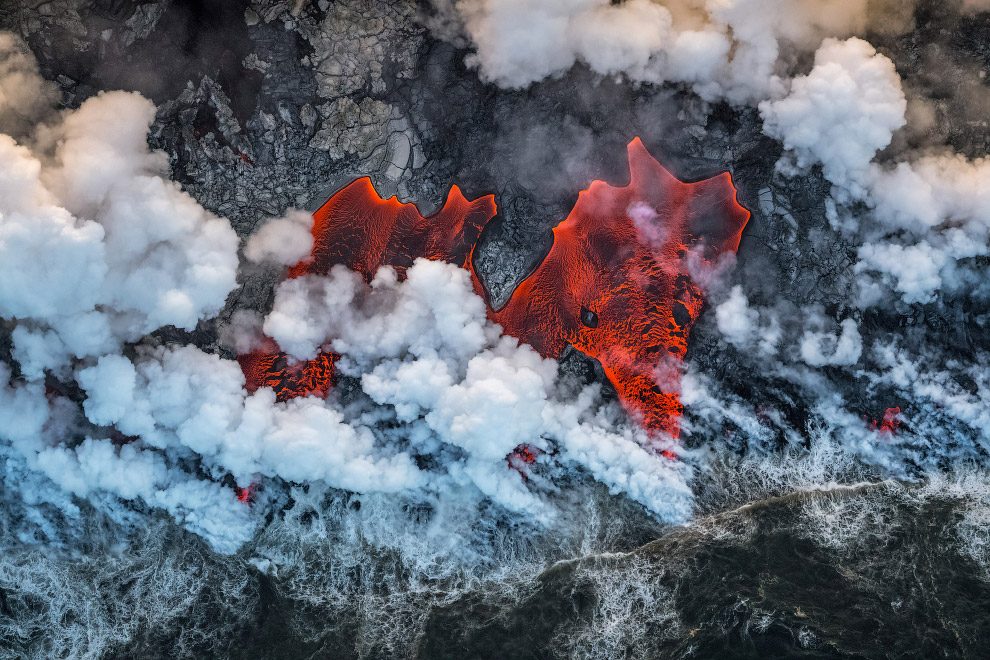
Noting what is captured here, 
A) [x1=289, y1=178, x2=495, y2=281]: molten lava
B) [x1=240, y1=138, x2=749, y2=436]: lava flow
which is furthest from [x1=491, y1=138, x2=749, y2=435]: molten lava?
[x1=289, y1=178, x2=495, y2=281]: molten lava

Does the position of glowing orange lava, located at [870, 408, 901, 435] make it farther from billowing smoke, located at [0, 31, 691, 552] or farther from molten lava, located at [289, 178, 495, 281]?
molten lava, located at [289, 178, 495, 281]

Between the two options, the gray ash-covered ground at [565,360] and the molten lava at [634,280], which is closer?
the gray ash-covered ground at [565,360]

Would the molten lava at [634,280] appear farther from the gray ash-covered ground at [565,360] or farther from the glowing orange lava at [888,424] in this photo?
the glowing orange lava at [888,424]

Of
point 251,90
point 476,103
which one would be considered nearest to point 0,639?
point 251,90

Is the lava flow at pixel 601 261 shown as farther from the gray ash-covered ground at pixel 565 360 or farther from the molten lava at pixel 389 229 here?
the gray ash-covered ground at pixel 565 360

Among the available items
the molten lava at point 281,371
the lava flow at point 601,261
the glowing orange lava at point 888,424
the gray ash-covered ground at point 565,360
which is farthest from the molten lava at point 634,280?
the glowing orange lava at point 888,424

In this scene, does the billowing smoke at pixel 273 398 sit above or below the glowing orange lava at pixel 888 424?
above
